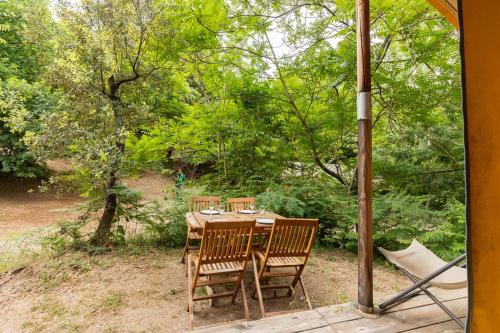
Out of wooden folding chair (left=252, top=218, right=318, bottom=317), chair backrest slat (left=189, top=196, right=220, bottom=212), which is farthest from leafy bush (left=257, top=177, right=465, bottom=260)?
wooden folding chair (left=252, top=218, right=318, bottom=317)

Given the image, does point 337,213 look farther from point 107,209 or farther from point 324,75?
point 107,209

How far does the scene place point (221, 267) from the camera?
3250 millimetres

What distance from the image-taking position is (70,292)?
3832 millimetres

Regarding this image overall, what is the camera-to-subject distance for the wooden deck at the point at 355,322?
1.91m

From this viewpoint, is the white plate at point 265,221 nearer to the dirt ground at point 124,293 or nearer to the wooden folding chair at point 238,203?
the dirt ground at point 124,293

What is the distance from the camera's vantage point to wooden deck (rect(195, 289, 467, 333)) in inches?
75.2

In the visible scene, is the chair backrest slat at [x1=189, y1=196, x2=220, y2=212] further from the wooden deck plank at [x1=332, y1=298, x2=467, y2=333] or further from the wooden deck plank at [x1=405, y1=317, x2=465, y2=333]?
the wooden deck plank at [x1=405, y1=317, x2=465, y2=333]

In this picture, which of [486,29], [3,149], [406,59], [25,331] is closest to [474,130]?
[486,29]

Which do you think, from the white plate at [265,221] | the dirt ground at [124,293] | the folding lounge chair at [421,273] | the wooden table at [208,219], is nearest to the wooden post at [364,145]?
the folding lounge chair at [421,273]

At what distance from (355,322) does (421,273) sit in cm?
76

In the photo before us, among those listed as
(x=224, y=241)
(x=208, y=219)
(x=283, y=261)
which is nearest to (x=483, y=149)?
(x=224, y=241)

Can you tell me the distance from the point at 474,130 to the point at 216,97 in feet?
23.4

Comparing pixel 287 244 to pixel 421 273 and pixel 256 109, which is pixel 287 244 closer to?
pixel 421 273

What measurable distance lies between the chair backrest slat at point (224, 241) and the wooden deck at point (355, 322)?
1.09m
